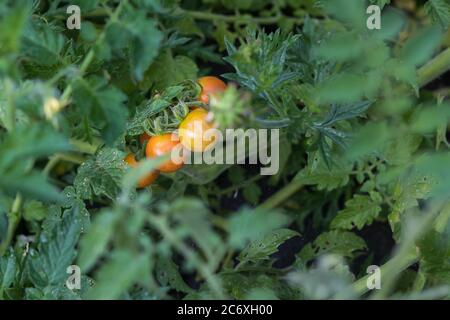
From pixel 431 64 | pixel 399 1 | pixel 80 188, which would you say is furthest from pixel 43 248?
pixel 399 1

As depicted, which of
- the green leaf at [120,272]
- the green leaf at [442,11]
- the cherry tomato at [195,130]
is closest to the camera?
the green leaf at [120,272]

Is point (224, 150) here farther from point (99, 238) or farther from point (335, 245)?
point (99, 238)

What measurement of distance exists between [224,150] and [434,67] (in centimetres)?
40

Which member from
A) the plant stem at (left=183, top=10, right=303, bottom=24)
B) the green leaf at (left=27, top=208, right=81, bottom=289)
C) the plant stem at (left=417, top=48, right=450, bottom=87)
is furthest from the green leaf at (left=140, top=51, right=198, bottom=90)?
the green leaf at (left=27, top=208, right=81, bottom=289)

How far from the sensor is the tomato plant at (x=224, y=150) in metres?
0.68

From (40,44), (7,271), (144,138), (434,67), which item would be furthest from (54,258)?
(434,67)

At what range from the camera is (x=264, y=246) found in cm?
115

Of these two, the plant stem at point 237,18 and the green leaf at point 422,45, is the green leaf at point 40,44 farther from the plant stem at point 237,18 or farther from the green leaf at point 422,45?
the plant stem at point 237,18

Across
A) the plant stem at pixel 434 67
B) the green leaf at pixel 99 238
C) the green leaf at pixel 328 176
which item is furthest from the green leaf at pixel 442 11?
the green leaf at pixel 99 238

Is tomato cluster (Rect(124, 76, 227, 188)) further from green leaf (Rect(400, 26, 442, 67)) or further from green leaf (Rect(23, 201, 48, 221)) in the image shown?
green leaf (Rect(400, 26, 442, 67))

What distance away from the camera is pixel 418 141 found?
49.0 inches

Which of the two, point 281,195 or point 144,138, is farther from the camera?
point 281,195

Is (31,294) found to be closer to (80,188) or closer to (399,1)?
(80,188)
